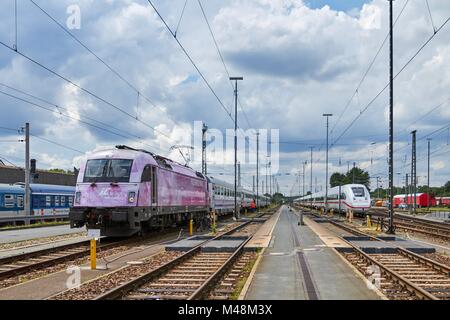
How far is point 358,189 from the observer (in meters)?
48.2

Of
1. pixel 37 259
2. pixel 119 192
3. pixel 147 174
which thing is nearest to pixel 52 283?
pixel 37 259

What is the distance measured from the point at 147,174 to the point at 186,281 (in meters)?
9.52

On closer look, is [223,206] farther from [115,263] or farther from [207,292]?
[207,292]

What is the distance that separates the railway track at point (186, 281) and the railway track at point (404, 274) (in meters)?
3.12

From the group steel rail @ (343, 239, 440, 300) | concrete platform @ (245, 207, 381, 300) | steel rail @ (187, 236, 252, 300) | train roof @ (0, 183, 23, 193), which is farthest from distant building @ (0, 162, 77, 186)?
steel rail @ (343, 239, 440, 300)

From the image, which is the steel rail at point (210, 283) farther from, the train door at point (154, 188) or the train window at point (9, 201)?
the train window at point (9, 201)

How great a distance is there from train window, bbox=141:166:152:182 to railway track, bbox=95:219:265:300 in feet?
17.2

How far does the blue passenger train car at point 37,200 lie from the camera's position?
3441 cm

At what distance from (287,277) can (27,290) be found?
5392mm

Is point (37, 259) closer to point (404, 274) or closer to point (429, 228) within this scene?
point (404, 274)

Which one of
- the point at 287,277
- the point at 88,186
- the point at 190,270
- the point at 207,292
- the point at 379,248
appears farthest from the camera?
the point at 88,186

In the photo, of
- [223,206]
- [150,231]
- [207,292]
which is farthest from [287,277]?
[223,206]

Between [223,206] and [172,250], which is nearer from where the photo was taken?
[172,250]

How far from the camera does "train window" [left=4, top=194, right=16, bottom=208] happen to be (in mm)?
34312
